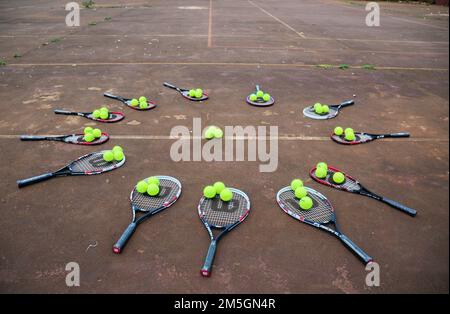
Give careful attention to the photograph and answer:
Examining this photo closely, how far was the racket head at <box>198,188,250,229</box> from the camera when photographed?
424 cm

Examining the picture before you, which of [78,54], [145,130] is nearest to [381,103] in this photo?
[145,130]

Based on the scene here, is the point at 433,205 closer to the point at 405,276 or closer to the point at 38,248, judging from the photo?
the point at 405,276

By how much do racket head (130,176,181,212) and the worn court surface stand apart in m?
0.15

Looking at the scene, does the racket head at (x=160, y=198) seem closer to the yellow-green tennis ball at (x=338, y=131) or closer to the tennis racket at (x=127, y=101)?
the tennis racket at (x=127, y=101)

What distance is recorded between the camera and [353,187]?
5012 millimetres

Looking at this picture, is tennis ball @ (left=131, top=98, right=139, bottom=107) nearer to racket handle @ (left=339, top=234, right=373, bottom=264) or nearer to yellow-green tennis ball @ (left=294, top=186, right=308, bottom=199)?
yellow-green tennis ball @ (left=294, top=186, right=308, bottom=199)

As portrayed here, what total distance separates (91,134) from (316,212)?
4.56 meters

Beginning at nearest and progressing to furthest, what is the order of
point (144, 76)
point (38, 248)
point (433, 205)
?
point (38, 248) < point (433, 205) < point (144, 76)

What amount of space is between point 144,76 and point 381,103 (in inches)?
285

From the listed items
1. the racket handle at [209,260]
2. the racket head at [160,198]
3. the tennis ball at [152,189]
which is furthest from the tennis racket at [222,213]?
the tennis ball at [152,189]

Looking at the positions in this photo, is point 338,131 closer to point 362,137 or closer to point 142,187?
point 362,137

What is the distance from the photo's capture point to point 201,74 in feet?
34.3

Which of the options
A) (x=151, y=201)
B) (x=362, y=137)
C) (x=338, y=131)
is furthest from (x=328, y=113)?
(x=151, y=201)

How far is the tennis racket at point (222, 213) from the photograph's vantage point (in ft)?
13.4
